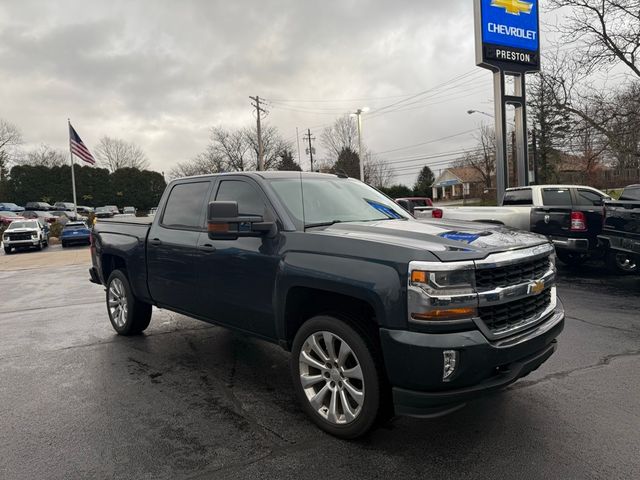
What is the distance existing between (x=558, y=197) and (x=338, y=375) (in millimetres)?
10245

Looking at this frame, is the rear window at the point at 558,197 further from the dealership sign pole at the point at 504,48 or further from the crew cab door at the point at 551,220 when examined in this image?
the dealership sign pole at the point at 504,48

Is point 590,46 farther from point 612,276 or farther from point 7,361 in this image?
point 7,361

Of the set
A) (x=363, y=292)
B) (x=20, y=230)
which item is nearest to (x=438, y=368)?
(x=363, y=292)

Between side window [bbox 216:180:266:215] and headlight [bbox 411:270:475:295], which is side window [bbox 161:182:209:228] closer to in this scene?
side window [bbox 216:180:266:215]

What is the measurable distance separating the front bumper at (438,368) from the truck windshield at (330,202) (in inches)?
52.9

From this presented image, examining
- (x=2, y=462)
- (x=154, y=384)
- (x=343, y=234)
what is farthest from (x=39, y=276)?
(x=343, y=234)

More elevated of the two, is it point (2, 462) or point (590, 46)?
point (590, 46)

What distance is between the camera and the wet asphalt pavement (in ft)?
9.54

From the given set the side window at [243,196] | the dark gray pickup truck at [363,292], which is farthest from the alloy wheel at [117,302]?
the side window at [243,196]

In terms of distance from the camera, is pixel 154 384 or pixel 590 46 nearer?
pixel 154 384

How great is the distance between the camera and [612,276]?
959 cm

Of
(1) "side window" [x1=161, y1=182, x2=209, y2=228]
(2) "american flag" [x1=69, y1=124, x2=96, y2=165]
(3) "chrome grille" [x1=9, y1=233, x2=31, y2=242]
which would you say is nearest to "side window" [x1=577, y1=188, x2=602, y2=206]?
(1) "side window" [x1=161, y1=182, x2=209, y2=228]

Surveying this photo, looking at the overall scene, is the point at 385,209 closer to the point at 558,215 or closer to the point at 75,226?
the point at 558,215

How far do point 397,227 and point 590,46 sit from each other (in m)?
23.3
